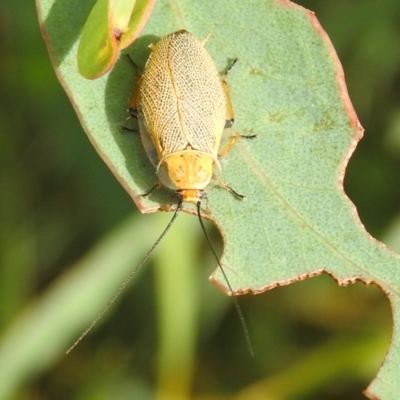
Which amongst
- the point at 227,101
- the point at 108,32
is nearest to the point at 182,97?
the point at 227,101

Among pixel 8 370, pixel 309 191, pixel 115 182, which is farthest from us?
pixel 115 182

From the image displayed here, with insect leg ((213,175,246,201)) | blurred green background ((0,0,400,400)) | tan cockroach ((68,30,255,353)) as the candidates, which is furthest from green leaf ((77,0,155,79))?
blurred green background ((0,0,400,400))

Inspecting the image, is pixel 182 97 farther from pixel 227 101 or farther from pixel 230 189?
pixel 230 189

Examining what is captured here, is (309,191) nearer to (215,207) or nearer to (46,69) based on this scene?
(215,207)

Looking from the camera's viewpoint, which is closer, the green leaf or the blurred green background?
the green leaf

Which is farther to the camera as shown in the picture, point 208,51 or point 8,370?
point 8,370

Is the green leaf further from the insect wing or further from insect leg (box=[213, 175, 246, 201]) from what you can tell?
insect leg (box=[213, 175, 246, 201])

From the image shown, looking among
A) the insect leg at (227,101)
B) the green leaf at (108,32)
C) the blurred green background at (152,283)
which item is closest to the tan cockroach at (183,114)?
the insect leg at (227,101)

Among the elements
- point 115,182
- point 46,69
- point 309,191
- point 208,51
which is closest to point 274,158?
point 309,191
